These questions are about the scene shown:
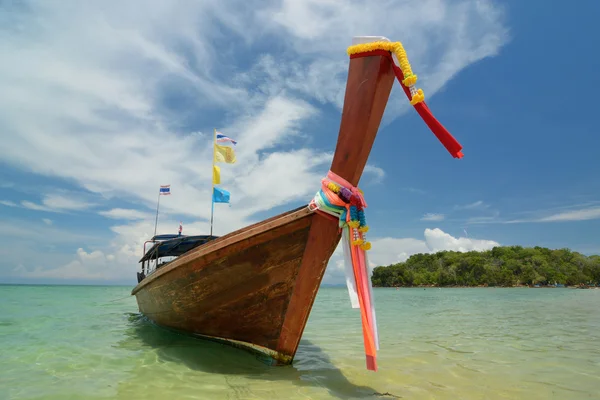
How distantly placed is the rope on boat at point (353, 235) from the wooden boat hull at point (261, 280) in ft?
0.54

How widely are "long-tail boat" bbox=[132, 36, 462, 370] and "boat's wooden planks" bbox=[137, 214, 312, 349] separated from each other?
1cm

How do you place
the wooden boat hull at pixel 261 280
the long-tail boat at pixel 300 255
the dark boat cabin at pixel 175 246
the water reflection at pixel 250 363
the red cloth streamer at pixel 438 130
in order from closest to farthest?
the red cloth streamer at pixel 438 130 < the long-tail boat at pixel 300 255 < the water reflection at pixel 250 363 < the wooden boat hull at pixel 261 280 < the dark boat cabin at pixel 175 246

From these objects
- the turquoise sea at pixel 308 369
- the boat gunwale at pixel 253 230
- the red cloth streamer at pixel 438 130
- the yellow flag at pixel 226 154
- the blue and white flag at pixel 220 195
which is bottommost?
the turquoise sea at pixel 308 369

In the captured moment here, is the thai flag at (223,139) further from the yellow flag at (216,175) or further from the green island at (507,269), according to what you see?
the green island at (507,269)

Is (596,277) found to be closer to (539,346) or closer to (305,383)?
(539,346)

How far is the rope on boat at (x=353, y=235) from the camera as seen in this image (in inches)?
118

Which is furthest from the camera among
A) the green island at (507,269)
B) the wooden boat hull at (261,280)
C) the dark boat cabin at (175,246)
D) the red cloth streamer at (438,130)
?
the green island at (507,269)

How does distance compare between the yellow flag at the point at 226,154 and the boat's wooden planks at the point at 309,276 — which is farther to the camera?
the yellow flag at the point at 226,154

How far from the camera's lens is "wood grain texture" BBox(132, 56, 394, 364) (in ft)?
10.2

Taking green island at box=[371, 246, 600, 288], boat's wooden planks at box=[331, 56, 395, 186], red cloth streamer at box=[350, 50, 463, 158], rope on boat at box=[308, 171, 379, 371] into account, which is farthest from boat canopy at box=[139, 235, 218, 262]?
green island at box=[371, 246, 600, 288]

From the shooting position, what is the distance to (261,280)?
378 centimetres

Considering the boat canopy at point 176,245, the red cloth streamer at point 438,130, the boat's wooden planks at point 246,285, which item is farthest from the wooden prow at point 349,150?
the boat canopy at point 176,245

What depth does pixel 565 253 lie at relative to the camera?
243 feet

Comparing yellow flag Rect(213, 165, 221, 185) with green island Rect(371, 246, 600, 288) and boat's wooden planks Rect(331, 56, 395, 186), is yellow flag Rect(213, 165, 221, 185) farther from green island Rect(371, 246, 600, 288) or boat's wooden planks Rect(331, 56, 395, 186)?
green island Rect(371, 246, 600, 288)
